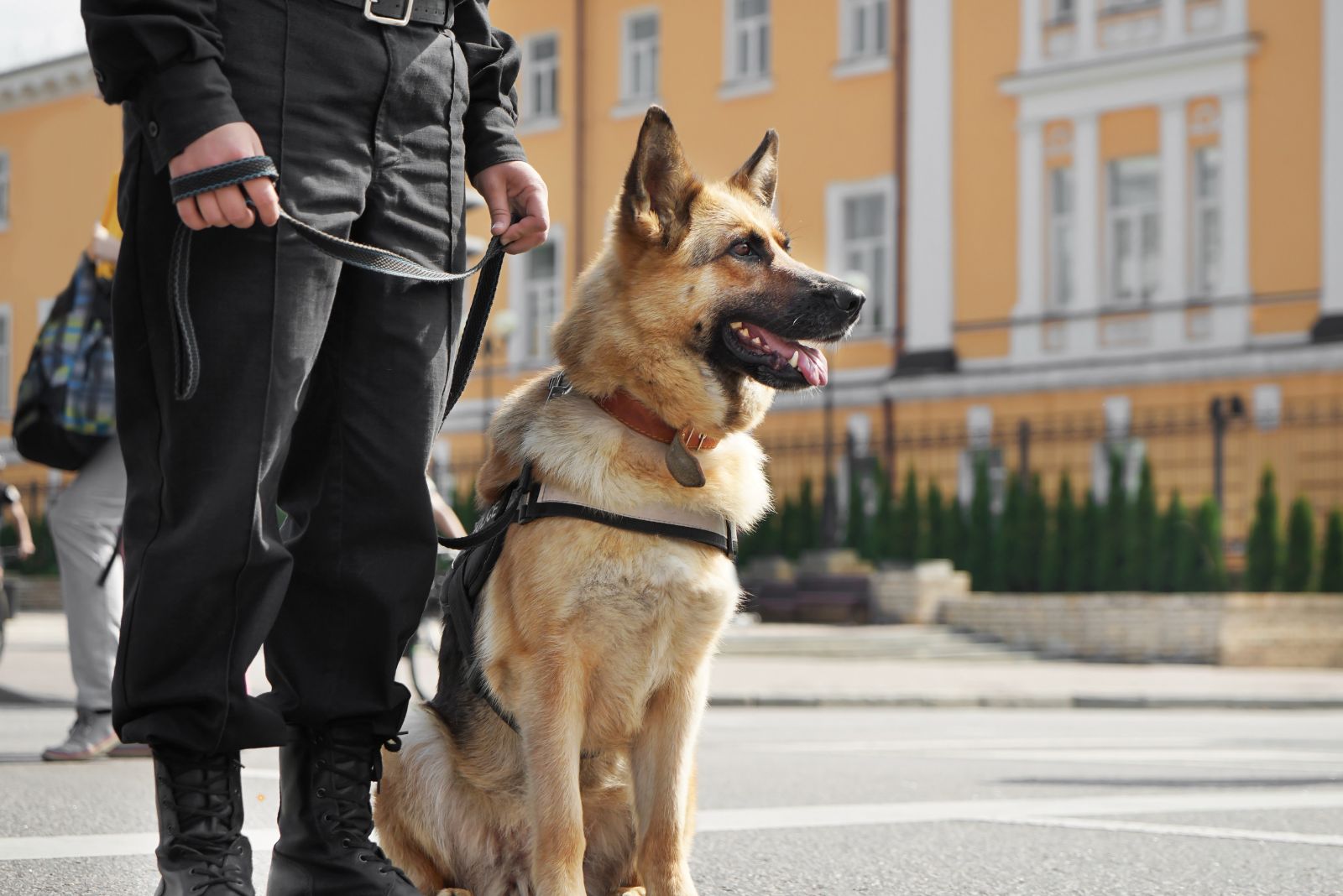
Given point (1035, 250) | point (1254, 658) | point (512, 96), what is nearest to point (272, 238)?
point (512, 96)

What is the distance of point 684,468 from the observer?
150 inches

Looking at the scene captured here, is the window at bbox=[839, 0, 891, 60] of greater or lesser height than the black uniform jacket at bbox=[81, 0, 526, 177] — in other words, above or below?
above

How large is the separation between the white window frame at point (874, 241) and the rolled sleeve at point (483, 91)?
22.8 metres

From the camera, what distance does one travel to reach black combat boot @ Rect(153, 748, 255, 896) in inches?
127

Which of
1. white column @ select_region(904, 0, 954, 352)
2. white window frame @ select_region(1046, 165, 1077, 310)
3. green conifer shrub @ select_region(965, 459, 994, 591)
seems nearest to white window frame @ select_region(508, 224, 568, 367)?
white column @ select_region(904, 0, 954, 352)

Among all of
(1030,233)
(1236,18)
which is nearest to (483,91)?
(1236,18)

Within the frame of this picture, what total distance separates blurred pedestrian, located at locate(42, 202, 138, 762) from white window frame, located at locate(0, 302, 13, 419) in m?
34.4

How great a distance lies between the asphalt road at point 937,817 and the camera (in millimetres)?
4293

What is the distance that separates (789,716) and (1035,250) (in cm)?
1473

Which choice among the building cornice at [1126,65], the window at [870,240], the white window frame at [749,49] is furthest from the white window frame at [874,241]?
the building cornice at [1126,65]

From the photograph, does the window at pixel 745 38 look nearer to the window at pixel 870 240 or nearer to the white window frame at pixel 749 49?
the white window frame at pixel 749 49

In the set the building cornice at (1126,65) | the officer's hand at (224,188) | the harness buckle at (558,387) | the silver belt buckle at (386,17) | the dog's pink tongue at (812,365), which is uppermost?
the building cornice at (1126,65)

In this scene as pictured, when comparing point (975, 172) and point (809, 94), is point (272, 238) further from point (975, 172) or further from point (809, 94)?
point (809, 94)

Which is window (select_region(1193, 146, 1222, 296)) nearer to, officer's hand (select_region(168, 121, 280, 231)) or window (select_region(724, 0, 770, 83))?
window (select_region(724, 0, 770, 83))
